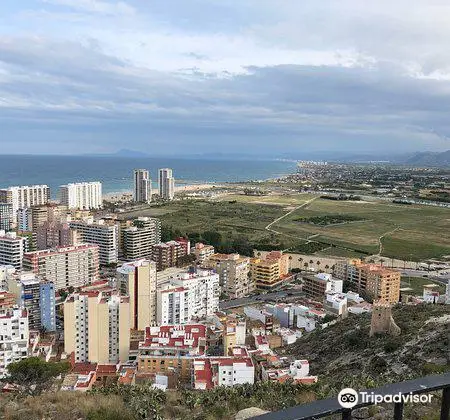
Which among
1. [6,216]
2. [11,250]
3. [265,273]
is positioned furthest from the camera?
[6,216]

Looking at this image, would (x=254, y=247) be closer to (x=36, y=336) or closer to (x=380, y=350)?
(x=36, y=336)

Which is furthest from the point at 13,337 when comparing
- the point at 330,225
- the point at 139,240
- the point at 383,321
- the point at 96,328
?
the point at 330,225

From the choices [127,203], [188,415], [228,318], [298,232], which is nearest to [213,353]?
[228,318]

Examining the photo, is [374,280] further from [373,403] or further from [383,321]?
[373,403]

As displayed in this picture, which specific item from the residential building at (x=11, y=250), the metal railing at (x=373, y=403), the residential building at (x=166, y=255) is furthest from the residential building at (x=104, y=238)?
the metal railing at (x=373, y=403)

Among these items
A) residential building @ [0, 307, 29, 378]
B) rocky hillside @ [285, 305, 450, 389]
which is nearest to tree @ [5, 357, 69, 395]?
residential building @ [0, 307, 29, 378]
